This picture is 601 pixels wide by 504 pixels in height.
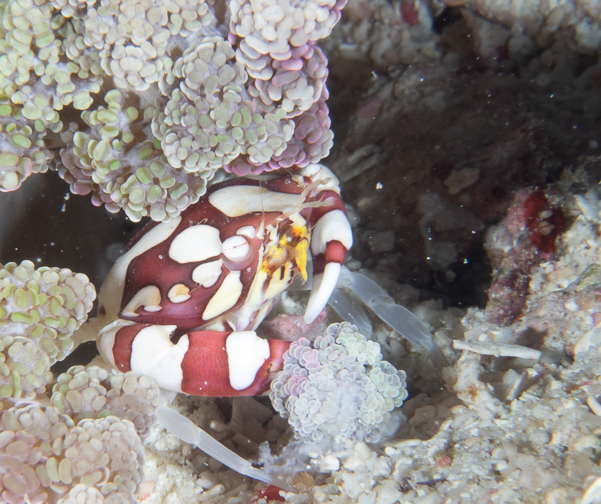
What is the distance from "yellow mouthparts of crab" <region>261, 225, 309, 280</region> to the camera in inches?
77.5

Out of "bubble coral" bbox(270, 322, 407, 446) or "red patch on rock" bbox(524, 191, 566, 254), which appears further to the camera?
"red patch on rock" bbox(524, 191, 566, 254)

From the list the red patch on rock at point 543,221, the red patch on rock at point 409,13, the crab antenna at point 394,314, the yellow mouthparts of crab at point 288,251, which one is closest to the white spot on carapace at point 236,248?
the yellow mouthparts of crab at point 288,251

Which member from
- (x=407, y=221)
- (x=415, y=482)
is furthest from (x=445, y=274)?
(x=415, y=482)

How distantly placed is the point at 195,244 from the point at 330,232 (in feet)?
2.07

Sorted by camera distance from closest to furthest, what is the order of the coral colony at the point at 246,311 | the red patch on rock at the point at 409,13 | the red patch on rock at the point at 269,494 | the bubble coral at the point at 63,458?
the bubble coral at the point at 63,458, the coral colony at the point at 246,311, the red patch on rock at the point at 269,494, the red patch on rock at the point at 409,13

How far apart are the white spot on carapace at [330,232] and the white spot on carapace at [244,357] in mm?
556

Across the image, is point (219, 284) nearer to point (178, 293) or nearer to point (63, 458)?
point (178, 293)

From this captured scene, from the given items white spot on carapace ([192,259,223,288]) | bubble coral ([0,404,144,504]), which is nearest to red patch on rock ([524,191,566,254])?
white spot on carapace ([192,259,223,288])

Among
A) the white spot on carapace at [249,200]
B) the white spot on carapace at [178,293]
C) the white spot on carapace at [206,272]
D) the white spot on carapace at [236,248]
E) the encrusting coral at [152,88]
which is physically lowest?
the white spot on carapace at [178,293]

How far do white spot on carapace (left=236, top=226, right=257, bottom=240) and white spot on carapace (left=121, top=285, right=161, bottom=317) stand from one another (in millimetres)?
455

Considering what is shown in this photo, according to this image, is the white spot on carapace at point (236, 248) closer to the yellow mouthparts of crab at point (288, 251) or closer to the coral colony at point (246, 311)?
the coral colony at point (246, 311)

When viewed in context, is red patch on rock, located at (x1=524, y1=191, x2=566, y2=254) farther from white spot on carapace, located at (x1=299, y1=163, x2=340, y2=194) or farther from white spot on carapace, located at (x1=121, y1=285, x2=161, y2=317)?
white spot on carapace, located at (x1=121, y1=285, x2=161, y2=317)

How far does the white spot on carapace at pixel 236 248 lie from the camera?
1.81 meters


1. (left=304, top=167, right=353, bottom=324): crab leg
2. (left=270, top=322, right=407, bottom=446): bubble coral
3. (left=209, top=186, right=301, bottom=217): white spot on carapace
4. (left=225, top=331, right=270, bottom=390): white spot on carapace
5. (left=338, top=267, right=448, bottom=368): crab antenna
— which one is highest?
(left=209, top=186, right=301, bottom=217): white spot on carapace
